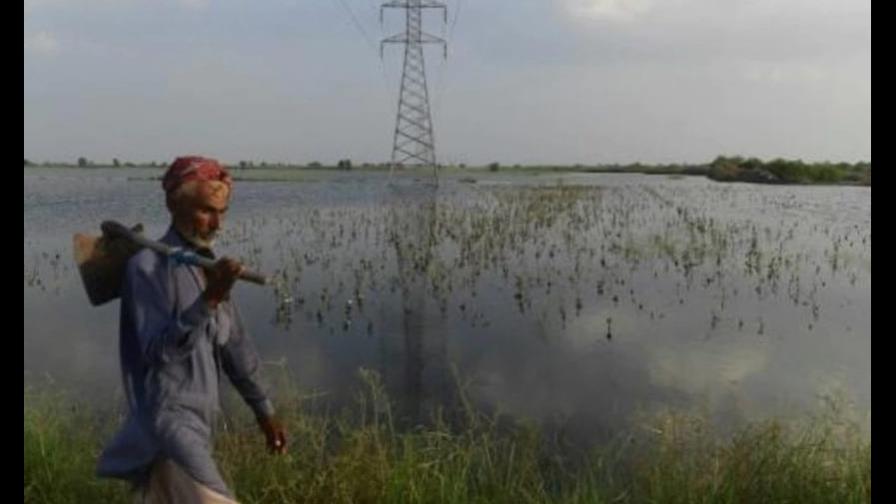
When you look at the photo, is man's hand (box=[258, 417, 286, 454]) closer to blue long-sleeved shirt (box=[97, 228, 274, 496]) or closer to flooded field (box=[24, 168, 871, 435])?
blue long-sleeved shirt (box=[97, 228, 274, 496])

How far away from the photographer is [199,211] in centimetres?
267

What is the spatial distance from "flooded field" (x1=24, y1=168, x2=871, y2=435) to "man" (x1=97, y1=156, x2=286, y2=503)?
2446mm

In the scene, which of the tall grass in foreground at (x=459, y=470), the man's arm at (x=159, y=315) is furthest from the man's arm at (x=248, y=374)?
the tall grass in foreground at (x=459, y=470)

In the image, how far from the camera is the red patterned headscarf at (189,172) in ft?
8.68

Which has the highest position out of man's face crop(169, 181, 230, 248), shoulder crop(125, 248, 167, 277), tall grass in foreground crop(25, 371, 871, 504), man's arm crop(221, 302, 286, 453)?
man's face crop(169, 181, 230, 248)

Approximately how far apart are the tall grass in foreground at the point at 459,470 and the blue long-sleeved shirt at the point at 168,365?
1205mm

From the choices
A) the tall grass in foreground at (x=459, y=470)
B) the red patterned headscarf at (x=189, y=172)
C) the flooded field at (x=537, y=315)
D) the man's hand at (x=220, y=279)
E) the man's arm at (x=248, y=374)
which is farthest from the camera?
the flooded field at (x=537, y=315)

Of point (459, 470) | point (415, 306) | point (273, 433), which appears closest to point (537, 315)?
point (415, 306)

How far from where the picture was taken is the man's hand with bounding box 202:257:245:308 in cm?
246

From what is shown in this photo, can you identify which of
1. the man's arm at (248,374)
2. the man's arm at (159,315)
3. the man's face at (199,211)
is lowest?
the man's arm at (248,374)

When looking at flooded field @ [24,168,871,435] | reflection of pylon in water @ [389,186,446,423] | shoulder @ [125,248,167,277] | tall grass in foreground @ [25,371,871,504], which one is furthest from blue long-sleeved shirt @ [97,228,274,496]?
reflection of pylon in water @ [389,186,446,423]

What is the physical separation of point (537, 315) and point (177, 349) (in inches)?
283

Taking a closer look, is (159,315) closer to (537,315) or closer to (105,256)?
(105,256)

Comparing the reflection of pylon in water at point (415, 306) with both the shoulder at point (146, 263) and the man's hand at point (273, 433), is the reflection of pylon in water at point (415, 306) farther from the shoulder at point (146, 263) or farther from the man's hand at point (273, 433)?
the shoulder at point (146, 263)
